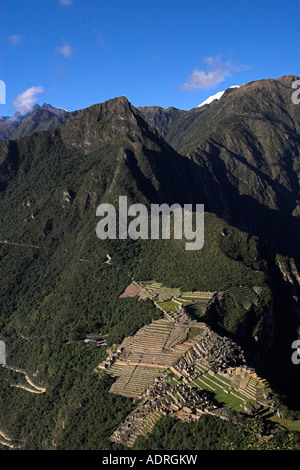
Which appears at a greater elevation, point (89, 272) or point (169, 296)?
point (89, 272)

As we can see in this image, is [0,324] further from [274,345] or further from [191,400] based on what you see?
[191,400]

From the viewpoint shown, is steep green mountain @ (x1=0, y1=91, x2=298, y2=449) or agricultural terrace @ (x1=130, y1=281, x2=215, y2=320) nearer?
steep green mountain @ (x1=0, y1=91, x2=298, y2=449)

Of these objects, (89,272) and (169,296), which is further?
(89,272)

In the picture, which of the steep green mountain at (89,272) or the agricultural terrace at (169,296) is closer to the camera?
the steep green mountain at (89,272)

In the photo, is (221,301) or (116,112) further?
(116,112)

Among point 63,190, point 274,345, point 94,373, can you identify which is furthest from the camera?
point 63,190

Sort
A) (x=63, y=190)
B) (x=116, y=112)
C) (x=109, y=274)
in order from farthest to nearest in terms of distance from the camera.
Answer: (x=116, y=112) → (x=63, y=190) → (x=109, y=274)
